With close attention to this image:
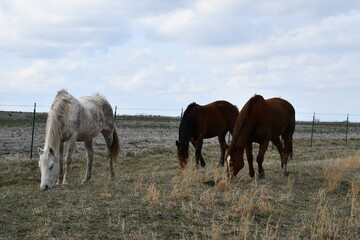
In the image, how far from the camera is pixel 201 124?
11672 millimetres

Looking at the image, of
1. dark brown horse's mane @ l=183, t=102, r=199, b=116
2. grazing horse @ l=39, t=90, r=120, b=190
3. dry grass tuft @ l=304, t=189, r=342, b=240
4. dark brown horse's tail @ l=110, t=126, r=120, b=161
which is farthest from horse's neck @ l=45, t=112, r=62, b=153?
dry grass tuft @ l=304, t=189, r=342, b=240

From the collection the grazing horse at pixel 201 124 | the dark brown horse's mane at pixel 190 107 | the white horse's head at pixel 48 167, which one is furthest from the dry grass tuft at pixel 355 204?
the white horse's head at pixel 48 167

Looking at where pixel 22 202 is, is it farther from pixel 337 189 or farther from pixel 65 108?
pixel 337 189

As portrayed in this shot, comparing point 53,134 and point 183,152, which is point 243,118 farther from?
point 53,134

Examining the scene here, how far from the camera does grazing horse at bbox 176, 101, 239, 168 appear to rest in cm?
1105

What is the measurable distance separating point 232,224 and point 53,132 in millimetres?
3902

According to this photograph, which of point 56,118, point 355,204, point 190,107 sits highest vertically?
point 190,107

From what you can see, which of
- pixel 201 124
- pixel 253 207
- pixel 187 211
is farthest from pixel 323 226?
pixel 201 124

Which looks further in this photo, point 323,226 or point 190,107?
point 190,107

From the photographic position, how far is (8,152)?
47.0 feet

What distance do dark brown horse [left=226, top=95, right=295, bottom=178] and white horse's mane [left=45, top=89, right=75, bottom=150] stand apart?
129 inches

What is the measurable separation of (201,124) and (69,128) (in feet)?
13.9

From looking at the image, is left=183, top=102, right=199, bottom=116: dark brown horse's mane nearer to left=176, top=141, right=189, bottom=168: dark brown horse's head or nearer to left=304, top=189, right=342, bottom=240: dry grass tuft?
left=176, top=141, right=189, bottom=168: dark brown horse's head

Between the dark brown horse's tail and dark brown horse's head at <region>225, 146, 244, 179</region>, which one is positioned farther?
the dark brown horse's tail
